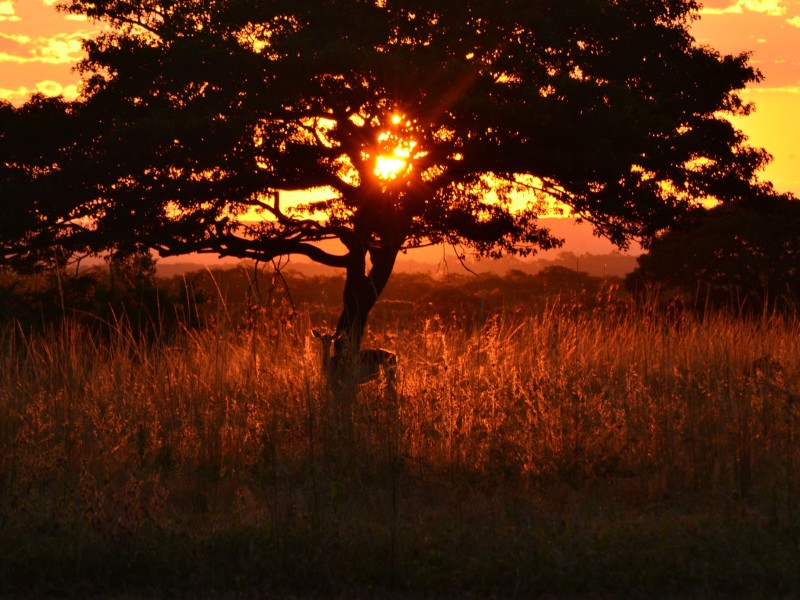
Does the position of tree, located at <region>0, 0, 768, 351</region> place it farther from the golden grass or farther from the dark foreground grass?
the dark foreground grass

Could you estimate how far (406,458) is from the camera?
7.67 metres

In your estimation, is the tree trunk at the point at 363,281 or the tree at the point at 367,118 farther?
the tree trunk at the point at 363,281

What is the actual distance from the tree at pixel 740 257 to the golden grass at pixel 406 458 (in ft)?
53.8

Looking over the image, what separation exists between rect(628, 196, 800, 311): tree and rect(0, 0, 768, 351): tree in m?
9.49

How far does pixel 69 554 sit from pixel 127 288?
16.4m

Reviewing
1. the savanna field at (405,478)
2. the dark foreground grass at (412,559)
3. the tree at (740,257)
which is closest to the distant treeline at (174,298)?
the savanna field at (405,478)

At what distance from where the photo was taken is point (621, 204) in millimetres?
14602

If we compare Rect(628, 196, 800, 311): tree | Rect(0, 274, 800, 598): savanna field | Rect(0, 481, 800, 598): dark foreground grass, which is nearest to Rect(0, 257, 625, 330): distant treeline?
Rect(0, 274, 800, 598): savanna field

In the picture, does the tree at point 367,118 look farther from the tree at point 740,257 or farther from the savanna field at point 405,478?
the tree at point 740,257

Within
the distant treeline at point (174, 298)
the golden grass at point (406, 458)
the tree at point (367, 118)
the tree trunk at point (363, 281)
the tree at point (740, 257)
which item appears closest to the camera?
the golden grass at point (406, 458)

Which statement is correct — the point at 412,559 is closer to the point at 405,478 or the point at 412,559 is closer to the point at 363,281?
the point at 405,478

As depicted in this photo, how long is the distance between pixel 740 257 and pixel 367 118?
555 inches

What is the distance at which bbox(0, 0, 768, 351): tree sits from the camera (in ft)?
44.7

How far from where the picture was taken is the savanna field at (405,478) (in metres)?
5.44
